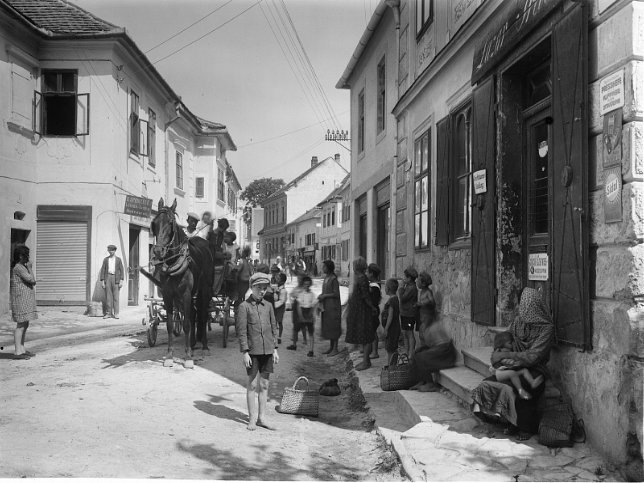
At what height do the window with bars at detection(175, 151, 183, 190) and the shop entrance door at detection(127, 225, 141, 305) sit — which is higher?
the window with bars at detection(175, 151, 183, 190)

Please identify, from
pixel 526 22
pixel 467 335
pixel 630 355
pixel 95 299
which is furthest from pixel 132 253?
pixel 630 355

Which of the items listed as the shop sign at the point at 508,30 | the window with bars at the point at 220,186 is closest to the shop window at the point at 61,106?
the shop sign at the point at 508,30

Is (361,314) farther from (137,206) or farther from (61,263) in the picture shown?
(137,206)

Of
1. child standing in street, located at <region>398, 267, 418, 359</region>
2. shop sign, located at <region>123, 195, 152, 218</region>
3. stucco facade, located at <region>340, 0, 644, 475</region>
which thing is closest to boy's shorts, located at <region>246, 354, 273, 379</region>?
stucco facade, located at <region>340, 0, 644, 475</region>

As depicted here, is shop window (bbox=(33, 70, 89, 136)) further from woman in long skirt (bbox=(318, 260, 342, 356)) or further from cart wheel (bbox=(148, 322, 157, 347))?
woman in long skirt (bbox=(318, 260, 342, 356))

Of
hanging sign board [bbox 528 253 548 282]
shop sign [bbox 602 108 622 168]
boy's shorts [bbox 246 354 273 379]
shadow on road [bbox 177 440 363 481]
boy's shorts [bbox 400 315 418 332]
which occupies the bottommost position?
shadow on road [bbox 177 440 363 481]

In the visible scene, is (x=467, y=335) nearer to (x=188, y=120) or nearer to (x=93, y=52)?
(x=93, y=52)

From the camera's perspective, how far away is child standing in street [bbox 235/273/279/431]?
604cm

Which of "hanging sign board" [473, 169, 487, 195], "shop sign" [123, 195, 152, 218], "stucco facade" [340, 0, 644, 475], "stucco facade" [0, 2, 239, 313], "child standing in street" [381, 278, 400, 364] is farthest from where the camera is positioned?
"shop sign" [123, 195, 152, 218]

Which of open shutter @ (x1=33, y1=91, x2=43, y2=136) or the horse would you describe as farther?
open shutter @ (x1=33, y1=91, x2=43, y2=136)

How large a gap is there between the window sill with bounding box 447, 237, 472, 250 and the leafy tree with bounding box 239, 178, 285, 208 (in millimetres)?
74862

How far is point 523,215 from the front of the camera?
628 centimetres

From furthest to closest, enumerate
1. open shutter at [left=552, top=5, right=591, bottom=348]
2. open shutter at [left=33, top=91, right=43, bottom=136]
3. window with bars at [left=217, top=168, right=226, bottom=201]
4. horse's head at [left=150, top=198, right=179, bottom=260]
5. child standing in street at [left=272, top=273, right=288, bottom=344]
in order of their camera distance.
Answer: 1. window with bars at [left=217, top=168, right=226, bottom=201]
2. open shutter at [left=33, top=91, right=43, bottom=136]
3. child standing in street at [left=272, top=273, right=288, bottom=344]
4. horse's head at [left=150, top=198, right=179, bottom=260]
5. open shutter at [left=552, top=5, right=591, bottom=348]

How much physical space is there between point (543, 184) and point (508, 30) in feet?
5.36
